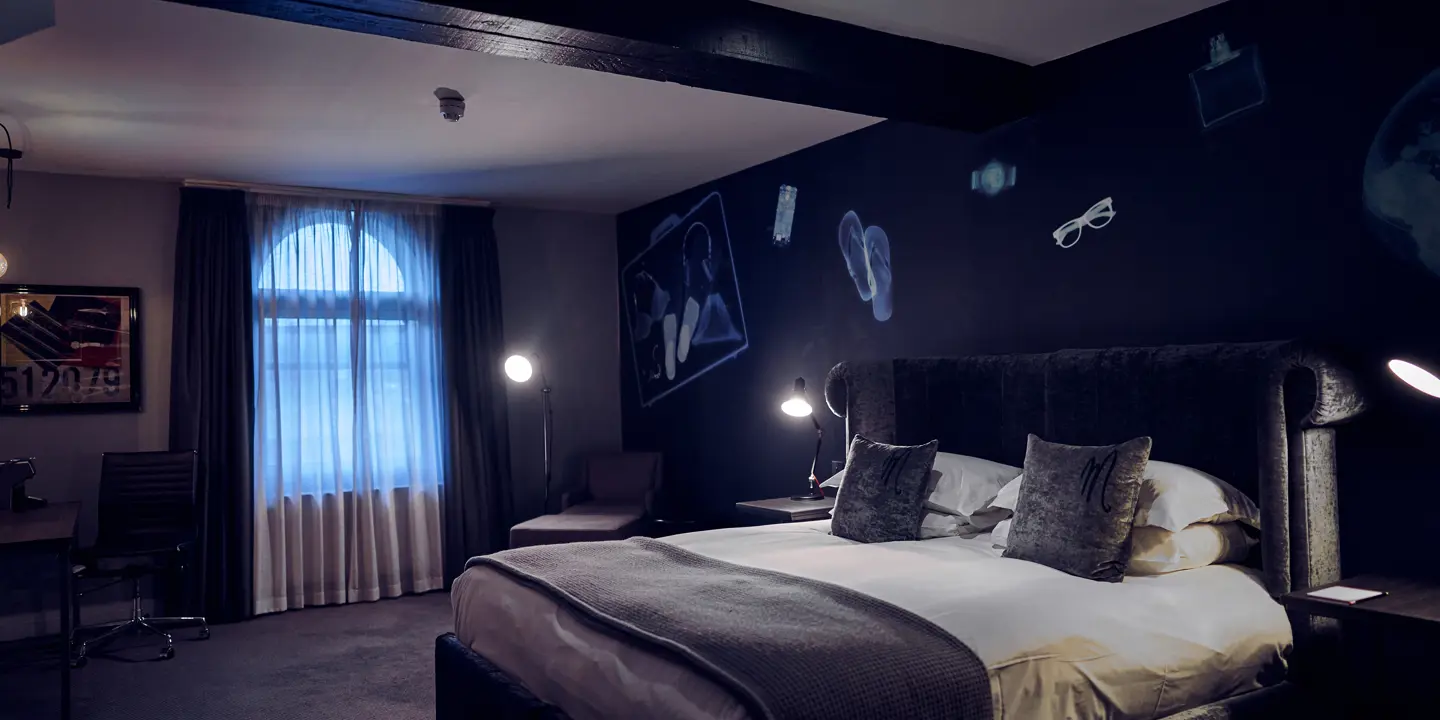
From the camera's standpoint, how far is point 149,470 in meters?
5.19

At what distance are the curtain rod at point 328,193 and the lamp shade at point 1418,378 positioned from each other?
17.2 ft

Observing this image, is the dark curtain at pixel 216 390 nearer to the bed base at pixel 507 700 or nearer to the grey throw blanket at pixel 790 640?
the bed base at pixel 507 700

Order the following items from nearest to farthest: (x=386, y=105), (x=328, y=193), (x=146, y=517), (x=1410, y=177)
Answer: (x=1410, y=177)
(x=386, y=105)
(x=146, y=517)
(x=328, y=193)

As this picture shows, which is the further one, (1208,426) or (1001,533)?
(1001,533)

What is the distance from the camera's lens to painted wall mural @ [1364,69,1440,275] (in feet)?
8.88

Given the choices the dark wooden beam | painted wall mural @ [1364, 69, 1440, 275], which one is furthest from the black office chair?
painted wall mural @ [1364, 69, 1440, 275]

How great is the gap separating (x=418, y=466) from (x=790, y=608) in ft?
13.8

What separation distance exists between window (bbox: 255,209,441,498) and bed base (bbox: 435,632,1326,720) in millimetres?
3052

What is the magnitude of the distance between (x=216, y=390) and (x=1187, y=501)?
502 cm

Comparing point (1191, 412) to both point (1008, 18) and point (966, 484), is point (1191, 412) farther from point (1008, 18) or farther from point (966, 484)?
point (1008, 18)

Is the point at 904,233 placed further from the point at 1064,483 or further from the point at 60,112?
the point at 60,112

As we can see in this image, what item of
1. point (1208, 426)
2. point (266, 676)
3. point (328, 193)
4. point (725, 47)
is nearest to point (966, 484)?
point (1208, 426)

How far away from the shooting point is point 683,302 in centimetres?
624

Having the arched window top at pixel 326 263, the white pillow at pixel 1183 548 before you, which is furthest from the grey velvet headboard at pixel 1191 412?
the arched window top at pixel 326 263
